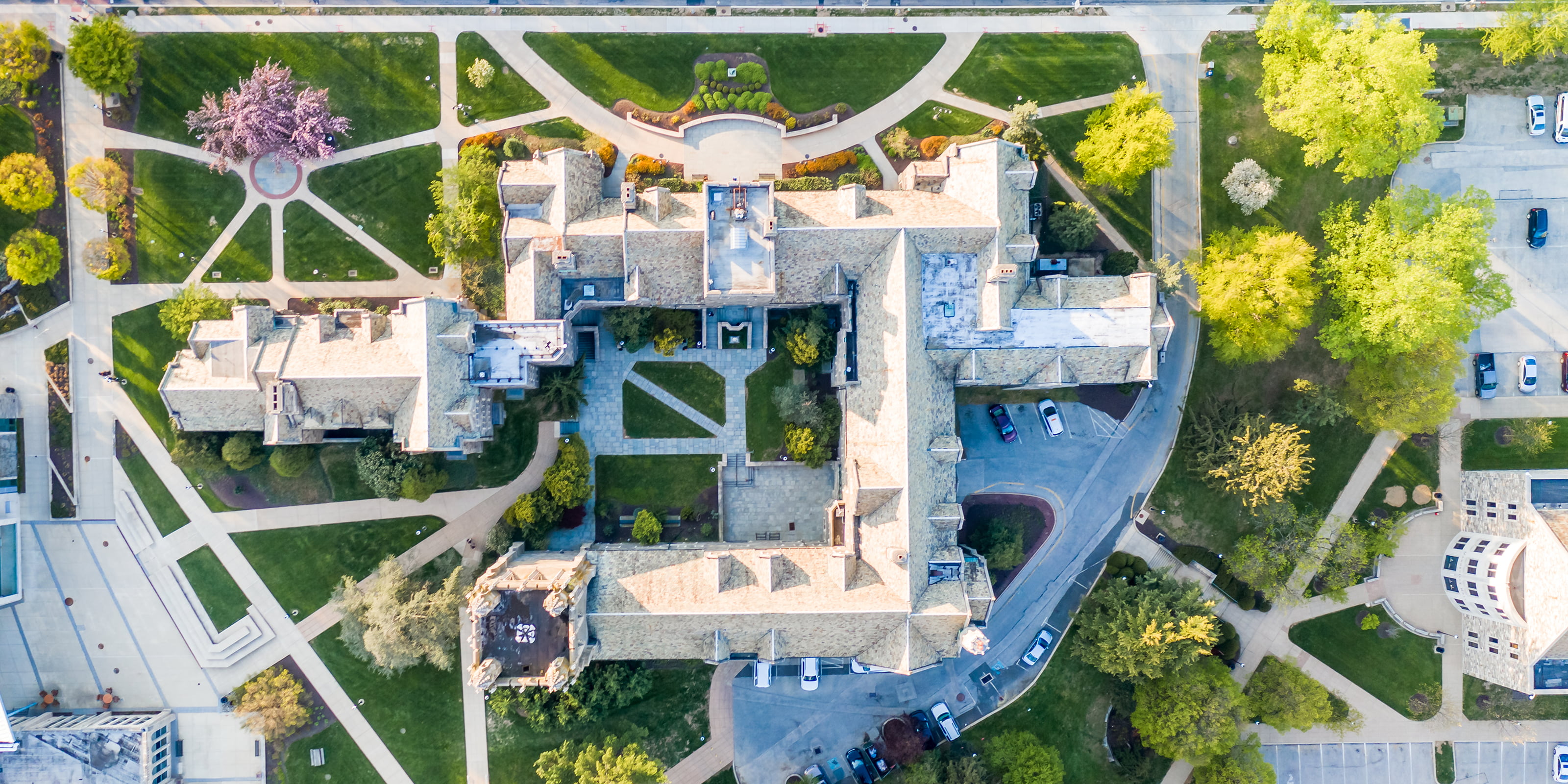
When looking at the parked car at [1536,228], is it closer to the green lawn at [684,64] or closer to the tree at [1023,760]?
the green lawn at [684,64]

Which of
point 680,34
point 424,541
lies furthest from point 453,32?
point 424,541

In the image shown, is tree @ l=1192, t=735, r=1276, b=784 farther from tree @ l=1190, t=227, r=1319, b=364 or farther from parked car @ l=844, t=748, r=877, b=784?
tree @ l=1190, t=227, r=1319, b=364

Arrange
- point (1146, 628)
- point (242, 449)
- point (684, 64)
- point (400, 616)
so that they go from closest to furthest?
point (400, 616)
point (1146, 628)
point (242, 449)
point (684, 64)

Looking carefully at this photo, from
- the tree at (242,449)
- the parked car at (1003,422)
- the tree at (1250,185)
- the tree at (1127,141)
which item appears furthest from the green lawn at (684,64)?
the tree at (242,449)

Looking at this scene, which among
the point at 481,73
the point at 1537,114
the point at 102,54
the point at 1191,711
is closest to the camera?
the point at 1191,711

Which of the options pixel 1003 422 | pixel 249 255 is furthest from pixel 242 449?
pixel 1003 422

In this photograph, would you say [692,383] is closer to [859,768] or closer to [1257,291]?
[859,768]

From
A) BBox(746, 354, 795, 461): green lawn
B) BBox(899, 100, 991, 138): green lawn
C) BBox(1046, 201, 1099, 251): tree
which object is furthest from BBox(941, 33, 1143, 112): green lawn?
BBox(746, 354, 795, 461): green lawn
